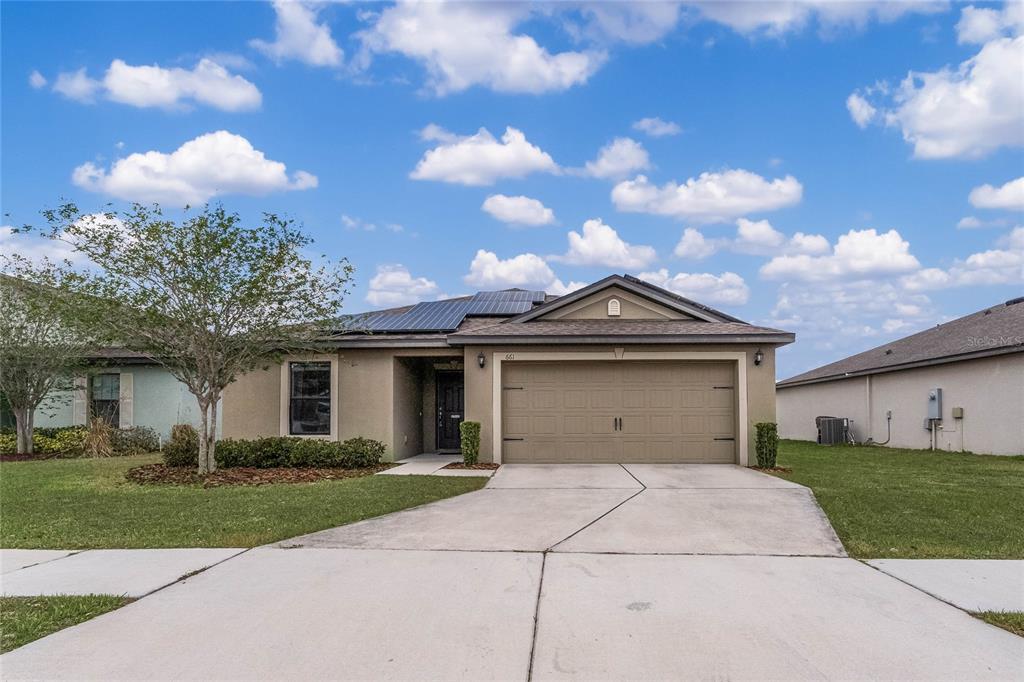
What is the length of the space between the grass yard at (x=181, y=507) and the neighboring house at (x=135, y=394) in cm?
506

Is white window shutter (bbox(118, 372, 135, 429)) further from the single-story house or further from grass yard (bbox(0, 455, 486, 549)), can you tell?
grass yard (bbox(0, 455, 486, 549))

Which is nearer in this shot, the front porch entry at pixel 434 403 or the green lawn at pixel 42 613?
the green lawn at pixel 42 613

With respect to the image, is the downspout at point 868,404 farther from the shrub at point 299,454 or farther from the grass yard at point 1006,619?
the grass yard at point 1006,619

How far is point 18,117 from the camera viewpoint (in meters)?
11.4

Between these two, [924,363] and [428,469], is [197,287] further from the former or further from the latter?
[924,363]

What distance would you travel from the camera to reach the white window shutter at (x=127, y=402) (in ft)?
55.7

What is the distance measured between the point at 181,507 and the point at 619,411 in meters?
8.17

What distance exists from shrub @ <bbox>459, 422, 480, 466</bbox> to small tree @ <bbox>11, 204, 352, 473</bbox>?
361 centimetres

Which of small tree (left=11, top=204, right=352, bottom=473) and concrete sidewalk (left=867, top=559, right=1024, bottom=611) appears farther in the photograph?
small tree (left=11, top=204, right=352, bottom=473)

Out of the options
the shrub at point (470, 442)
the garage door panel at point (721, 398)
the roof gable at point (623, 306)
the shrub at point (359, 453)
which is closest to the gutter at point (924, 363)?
the garage door panel at point (721, 398)

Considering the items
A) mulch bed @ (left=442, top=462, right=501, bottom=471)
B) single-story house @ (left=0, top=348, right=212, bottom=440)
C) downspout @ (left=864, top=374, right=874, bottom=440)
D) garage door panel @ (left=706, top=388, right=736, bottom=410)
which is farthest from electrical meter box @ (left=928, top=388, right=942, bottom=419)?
single-story house @ (left=0, top=348, right=212, bottom=440)

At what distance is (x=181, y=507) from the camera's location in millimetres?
8172

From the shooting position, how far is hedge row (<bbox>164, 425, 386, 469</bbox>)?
12.3 metres

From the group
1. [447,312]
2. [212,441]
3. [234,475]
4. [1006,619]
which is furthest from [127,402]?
[1006,619]
